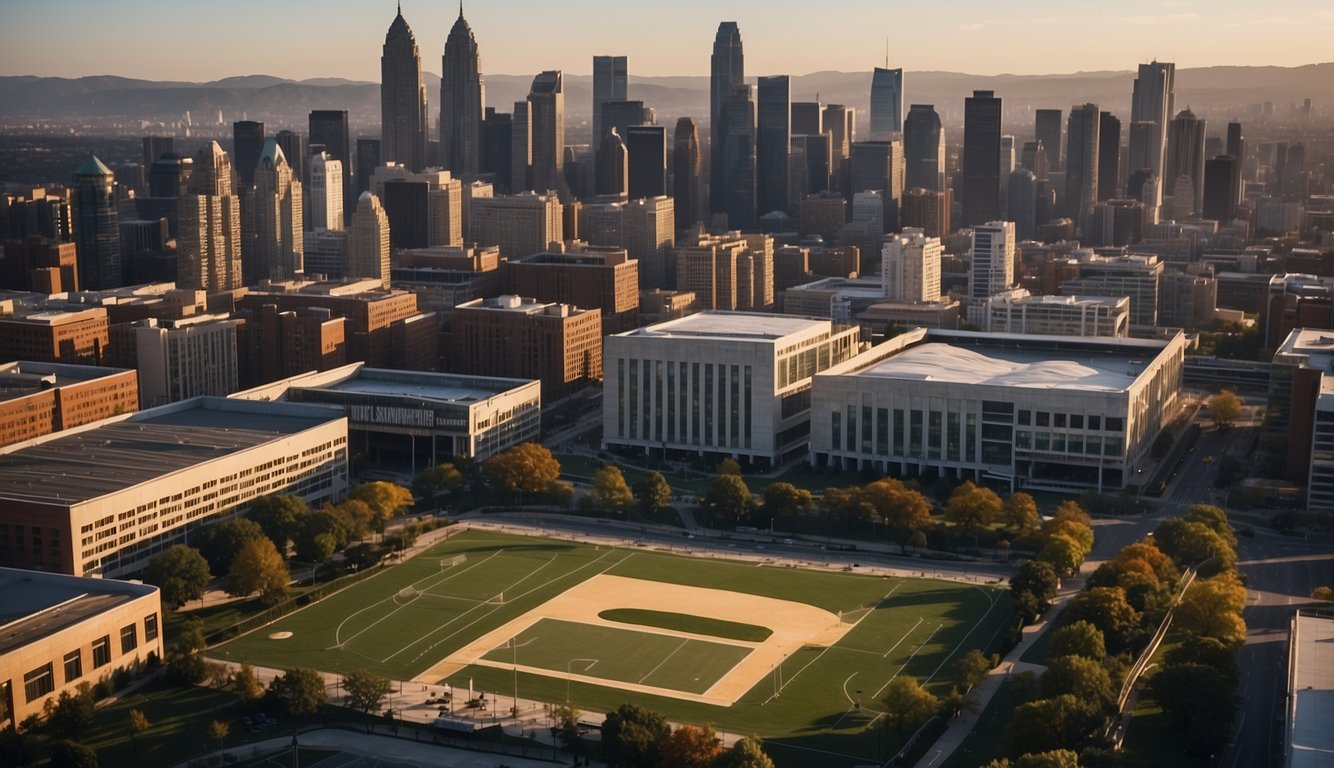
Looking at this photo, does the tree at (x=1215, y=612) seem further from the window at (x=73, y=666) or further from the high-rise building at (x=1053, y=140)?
the high-rise building at (x=1053, y=140)

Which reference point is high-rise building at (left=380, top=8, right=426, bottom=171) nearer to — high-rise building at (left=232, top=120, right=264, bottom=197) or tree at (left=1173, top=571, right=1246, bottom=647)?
high-rise building at (left=232, top=120, right=264, bottom=197)

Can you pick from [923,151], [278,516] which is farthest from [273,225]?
[923,151]

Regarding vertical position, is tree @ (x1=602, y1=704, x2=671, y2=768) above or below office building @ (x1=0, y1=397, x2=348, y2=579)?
below

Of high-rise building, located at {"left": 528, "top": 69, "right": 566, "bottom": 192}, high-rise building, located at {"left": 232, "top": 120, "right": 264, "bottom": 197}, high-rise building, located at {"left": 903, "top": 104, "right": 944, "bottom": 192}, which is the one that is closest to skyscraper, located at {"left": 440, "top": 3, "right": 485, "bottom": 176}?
high-rise building, located at {"left": 528, "top": 69, "right": 566, "bottom": 192}

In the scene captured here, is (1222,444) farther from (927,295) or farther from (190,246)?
(190,246)

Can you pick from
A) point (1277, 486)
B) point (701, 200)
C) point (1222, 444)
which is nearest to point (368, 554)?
point (1277, 486)

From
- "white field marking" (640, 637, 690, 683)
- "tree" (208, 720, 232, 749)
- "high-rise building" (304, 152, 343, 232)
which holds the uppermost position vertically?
"high-rise building" (304, 152, 343, 232)
